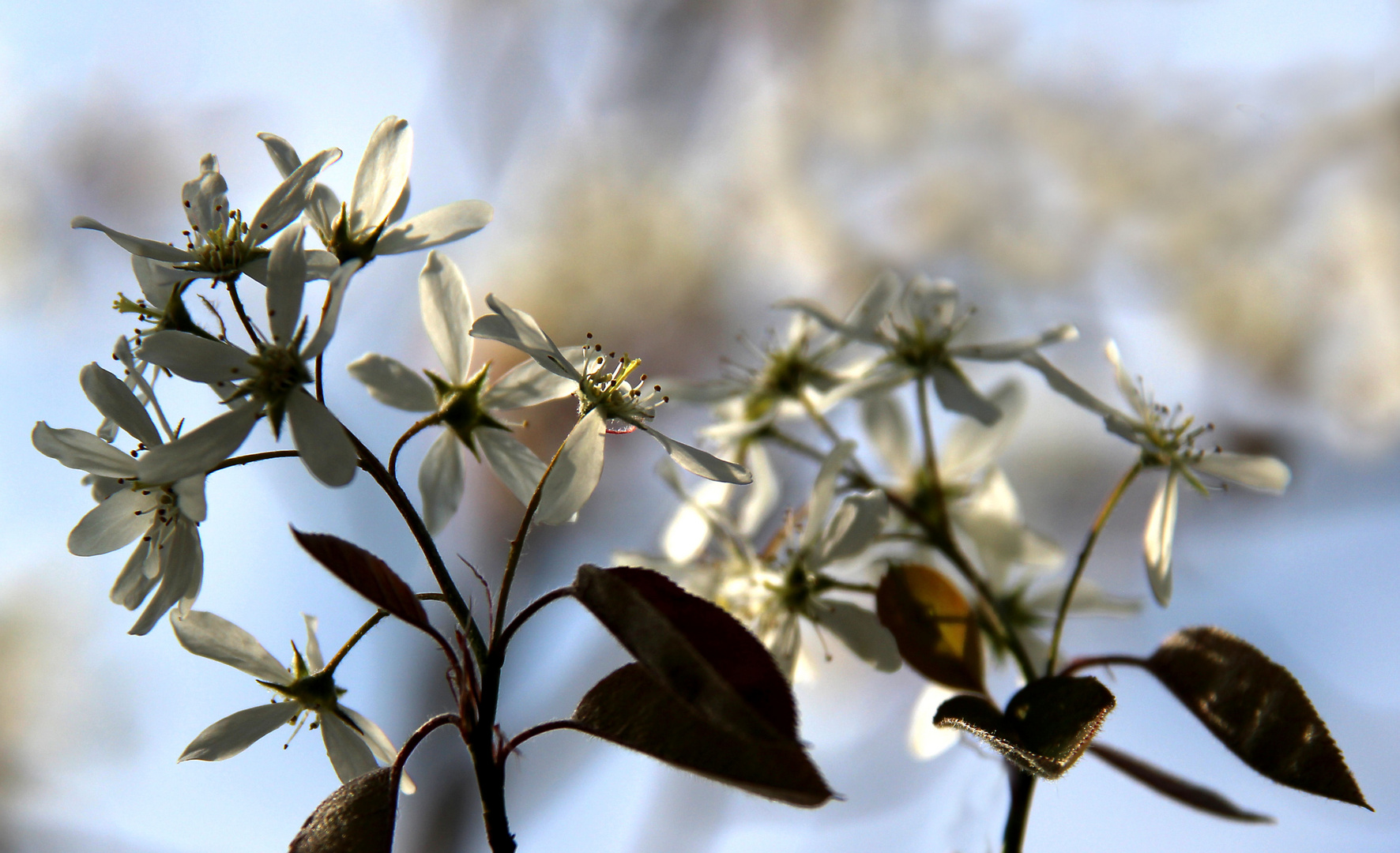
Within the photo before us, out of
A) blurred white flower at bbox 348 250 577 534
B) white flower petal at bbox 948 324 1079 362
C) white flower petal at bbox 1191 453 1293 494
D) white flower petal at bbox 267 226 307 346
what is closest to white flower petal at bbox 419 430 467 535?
blurred white flower at bbox 348 250 577 534

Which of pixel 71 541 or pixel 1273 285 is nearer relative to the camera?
pixel 71 541

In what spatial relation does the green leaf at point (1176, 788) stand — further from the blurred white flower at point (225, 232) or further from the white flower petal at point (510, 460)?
the blurred white flower at point (225, 232)

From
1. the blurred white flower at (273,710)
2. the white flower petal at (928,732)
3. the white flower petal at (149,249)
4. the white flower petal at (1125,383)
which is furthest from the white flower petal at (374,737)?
the white flower petal at (1125,383)

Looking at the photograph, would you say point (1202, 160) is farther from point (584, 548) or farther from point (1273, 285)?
point (584, 548)

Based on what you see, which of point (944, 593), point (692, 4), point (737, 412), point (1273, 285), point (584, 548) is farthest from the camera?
point (692, 4)

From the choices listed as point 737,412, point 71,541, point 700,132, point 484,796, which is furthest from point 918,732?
point 700,132

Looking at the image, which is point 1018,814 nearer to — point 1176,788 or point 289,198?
point 1176,788

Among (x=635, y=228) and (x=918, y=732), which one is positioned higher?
(x=635, y=228)
